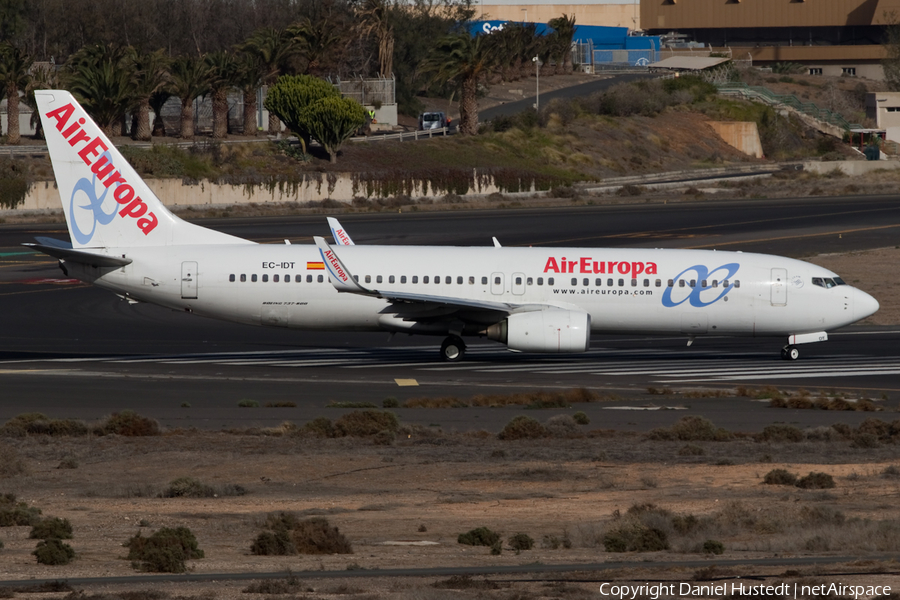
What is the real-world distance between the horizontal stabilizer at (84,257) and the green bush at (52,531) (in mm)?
21964

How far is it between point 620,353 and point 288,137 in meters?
71.0

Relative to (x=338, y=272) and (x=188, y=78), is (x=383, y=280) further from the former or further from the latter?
(x=188, y=78)

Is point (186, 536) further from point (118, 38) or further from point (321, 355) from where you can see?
point (118, 38)

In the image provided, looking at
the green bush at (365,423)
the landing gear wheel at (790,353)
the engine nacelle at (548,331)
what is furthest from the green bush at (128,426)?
the landing gear wheel at (790,353)

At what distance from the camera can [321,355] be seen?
138ft

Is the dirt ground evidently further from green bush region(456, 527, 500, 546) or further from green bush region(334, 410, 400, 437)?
green bush region(334, 410, 400, 437)

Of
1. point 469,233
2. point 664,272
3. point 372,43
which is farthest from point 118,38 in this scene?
point 664,272

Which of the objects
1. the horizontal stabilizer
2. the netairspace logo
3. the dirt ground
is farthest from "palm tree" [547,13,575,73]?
the netairspace logo

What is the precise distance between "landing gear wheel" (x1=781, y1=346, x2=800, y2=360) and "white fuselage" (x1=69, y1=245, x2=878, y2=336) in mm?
1603

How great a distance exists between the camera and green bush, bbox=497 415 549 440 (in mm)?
27312

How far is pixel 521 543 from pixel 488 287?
74.1 feet

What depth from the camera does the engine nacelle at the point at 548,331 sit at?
123ft

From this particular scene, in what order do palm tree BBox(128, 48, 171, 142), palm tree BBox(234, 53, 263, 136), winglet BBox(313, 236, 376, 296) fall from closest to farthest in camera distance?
1. winglet BBox(313, 236, 376, 296)
2. palm tree BBox(128, 48, 171, 142)
3. palm tree BBox(234, 53, 263, 136)

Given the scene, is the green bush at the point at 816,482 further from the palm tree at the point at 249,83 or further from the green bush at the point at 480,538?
the palm tree at the point at 249,83
